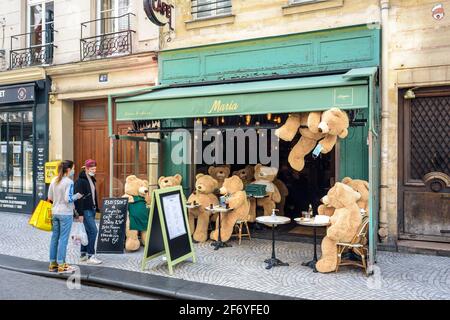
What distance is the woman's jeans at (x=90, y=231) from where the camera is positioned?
6586 millimetres

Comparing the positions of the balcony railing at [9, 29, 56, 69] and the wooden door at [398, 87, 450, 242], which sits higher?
the balcony railing at [9, 29, 56, 69]

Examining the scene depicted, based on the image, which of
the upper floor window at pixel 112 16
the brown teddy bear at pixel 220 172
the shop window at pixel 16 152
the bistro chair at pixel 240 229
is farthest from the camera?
the shop window at pixel 16 152

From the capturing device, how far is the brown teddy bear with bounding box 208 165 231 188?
9375 mm

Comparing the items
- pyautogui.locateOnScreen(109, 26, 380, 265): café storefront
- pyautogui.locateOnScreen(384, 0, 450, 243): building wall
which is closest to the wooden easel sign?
pyautogui.locateOnScreen(109, 26, 380, 265): café storefront

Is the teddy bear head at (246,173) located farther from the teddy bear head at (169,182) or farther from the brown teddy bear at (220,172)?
the teddy bear head at (169,182)

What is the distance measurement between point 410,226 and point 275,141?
326 centimetres

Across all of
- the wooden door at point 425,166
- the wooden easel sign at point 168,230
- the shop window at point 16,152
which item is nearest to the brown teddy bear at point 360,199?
the wooden door at point 425,166

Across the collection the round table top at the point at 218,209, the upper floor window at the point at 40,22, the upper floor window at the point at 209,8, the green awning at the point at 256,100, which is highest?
the upper floor window at the point at 40,22

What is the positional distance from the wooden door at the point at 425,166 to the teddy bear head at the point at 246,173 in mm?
3422

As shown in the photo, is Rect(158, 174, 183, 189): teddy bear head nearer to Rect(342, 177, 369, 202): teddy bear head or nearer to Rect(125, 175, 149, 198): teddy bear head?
Rect(125, 175, 149, 198): teddy bear head

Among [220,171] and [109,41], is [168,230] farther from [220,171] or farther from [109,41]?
[109,41]

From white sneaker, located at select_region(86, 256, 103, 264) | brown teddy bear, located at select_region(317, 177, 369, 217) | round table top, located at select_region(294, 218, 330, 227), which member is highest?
brown teddy bear, located at select_region(317, 177, 369, 217)

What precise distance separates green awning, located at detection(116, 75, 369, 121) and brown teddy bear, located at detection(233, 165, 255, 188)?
2.51 meters

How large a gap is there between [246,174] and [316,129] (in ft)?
12.4
